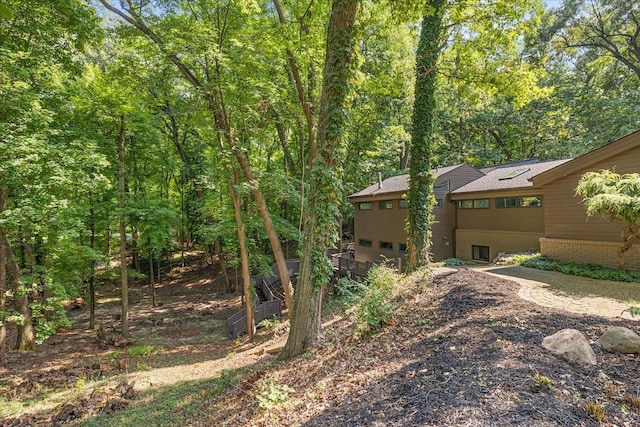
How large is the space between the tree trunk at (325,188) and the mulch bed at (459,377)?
59 cm

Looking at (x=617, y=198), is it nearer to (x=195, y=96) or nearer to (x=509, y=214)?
(x=509, y=214)

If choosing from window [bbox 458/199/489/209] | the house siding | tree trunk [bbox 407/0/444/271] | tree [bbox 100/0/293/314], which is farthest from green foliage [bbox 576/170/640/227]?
tree [bbox 100/0/293/314]

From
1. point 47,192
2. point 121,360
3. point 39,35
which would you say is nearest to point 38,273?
point 47,192

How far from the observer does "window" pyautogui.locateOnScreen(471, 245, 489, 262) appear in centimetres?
1456

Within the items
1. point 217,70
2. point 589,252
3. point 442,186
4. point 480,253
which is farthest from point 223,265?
point 589,252

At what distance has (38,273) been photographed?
834cm

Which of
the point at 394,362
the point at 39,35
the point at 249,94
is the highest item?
the point at 39,35

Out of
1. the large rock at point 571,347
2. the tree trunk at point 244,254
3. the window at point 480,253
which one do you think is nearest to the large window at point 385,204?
the window at point 480,253

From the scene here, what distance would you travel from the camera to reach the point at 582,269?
8.55 metres

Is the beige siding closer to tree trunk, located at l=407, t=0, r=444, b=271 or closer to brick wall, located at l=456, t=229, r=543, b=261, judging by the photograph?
brick wall, located at l=456, t=229, r=543, b=261

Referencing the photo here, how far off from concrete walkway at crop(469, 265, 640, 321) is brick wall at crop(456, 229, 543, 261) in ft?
14.7

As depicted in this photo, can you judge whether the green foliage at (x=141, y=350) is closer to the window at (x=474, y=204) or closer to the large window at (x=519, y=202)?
the window at (x=474, y=204)

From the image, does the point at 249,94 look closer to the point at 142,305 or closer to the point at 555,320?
the point at 555,320

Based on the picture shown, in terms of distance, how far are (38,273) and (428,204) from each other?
1143 cm
